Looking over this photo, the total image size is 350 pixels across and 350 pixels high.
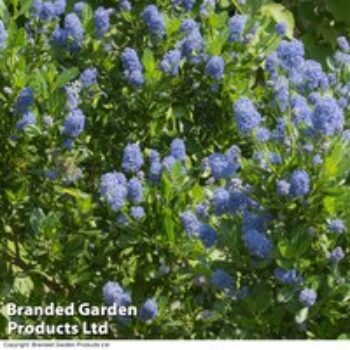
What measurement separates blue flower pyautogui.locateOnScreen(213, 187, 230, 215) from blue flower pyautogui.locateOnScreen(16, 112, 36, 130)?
24.0 inches

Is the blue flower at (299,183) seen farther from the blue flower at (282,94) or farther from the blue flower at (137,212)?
the blue flower at (137,212)

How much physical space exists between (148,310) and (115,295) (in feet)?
0.32

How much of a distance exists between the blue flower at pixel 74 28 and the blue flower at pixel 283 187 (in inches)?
37.8

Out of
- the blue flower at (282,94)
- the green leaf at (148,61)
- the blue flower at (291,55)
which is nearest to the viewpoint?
the blue flower at (282,94)

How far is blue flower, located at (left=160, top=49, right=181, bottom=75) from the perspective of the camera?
304 cm

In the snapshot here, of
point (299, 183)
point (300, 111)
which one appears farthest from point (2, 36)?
point (299, 183)

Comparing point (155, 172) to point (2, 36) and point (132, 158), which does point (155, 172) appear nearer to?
point (132, 158)

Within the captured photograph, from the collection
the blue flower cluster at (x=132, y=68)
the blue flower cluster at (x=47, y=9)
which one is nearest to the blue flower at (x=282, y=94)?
the blue flower cluster at (x=132, y=68)

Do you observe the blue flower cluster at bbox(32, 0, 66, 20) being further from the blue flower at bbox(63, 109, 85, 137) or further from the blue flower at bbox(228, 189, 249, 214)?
the blue flower at bbox(228, 189, 249, 214)

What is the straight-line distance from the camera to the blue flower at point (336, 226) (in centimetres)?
244

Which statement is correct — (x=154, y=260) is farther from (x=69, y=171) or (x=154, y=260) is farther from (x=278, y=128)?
(x=278, y=128)

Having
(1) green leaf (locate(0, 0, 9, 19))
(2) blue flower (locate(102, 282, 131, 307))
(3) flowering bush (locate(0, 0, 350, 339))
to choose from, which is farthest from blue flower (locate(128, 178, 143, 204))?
(1) green leaf (locate(0, 0, 9, 19))

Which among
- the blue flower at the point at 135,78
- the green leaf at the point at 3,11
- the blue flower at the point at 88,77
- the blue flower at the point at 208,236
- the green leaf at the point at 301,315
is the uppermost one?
the blue flower at the point at 135,78

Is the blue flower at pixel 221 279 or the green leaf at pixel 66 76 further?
the green leaf at pixel 66 76
